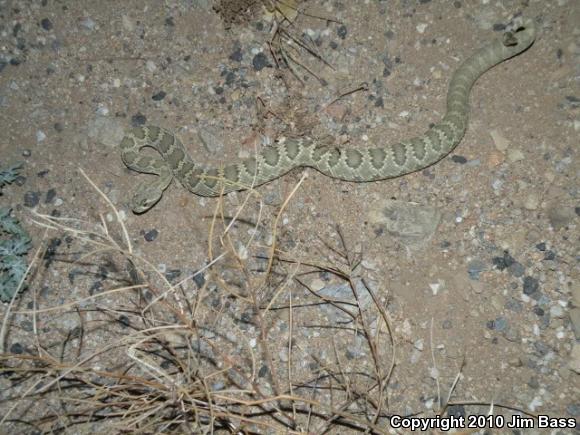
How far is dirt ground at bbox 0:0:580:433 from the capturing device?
14.6 feet

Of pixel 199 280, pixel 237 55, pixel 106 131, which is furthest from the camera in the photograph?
pixel 237 55

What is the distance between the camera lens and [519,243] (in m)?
4.73

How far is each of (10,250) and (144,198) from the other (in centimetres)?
138

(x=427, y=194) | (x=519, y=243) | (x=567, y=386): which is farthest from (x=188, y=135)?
(x=567, y=386)

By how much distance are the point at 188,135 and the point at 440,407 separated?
→ 3.75m

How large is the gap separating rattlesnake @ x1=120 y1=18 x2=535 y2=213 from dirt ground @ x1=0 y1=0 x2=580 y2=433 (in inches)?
6.2

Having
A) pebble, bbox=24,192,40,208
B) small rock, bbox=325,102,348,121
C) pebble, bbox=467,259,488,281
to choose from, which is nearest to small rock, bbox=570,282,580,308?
pebble, bbox=467,259,488,281

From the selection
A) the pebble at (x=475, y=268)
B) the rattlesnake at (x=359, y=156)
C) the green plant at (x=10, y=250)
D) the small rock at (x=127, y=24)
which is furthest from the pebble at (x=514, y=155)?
the green plant at (x=10, y=250)

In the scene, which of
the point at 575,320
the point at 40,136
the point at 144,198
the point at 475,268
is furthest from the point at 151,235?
the point at 575,320

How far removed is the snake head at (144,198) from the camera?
5.25 metres

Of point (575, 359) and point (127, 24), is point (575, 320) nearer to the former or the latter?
point (575, 359)

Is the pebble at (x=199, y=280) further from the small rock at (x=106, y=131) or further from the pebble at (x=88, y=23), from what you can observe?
the pebble at (x=88, y=23)

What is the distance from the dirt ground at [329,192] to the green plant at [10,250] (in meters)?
0.15

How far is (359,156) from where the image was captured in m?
5.20
